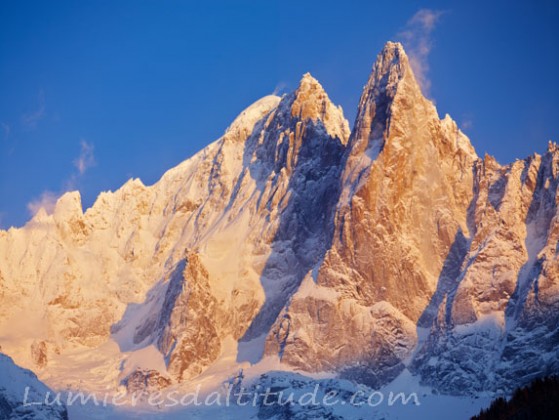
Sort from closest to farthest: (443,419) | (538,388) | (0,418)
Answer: (538,388) < (0,418) < (443,419)

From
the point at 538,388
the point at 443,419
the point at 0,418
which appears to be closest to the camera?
the point at 538,388

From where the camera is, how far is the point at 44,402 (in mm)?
188375

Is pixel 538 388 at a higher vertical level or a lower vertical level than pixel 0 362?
lower

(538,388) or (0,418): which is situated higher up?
(0,418)

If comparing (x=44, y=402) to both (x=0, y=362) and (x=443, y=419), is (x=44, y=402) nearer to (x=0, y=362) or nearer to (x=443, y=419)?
(x=0, y=362)

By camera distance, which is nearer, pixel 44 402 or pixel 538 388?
pixel 538 388

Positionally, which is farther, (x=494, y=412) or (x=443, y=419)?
(x=443, y=419)

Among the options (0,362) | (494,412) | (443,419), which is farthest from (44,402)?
(494,412)

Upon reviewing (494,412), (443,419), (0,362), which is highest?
(0,362)

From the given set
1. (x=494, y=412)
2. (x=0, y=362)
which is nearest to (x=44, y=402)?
(x=0, y=362)

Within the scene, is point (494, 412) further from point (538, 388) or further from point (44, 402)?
point (44, 402)

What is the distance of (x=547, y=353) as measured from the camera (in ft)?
656

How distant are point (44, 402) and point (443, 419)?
64.7 m

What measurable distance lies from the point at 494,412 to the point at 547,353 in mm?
69516
